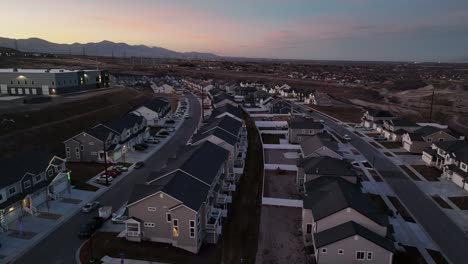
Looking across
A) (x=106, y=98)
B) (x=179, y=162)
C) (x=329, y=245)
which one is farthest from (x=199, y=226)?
(x=106, y=98)

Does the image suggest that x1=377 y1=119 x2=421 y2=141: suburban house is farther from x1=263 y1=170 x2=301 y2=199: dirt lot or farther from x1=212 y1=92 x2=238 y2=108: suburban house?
x1=212 y1=92 x2=238 y2=108: suburban house

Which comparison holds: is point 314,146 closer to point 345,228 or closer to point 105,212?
point 345,228

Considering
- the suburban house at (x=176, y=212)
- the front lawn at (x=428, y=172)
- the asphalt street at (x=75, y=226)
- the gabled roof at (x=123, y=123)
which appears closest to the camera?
the asphalt street at (x=75, y=226)

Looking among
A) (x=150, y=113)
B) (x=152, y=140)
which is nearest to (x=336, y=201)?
(x=152, y=140)

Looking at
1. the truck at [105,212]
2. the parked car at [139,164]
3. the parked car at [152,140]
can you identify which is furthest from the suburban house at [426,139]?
the truck at [105,212]

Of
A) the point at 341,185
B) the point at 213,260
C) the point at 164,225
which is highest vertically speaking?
the point at 341,185

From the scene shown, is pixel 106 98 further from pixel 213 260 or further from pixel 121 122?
pixel 213 260

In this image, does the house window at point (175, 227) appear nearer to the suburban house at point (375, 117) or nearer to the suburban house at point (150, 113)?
the suburban house at point (150, 113)
